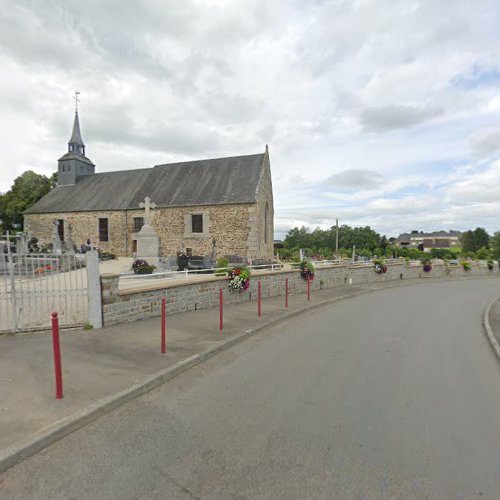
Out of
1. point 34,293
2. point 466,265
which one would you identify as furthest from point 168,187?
point 466,265

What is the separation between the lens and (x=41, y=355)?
5113 mm

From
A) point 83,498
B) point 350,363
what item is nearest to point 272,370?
point 350,363

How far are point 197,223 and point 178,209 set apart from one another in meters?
2.03

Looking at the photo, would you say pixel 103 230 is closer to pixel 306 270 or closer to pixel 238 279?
pixel 306 270

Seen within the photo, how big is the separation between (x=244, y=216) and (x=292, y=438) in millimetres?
20799

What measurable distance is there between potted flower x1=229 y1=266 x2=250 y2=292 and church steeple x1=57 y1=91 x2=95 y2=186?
30.7 metres

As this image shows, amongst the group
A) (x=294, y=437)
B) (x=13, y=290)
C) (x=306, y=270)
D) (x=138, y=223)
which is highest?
(x=138, y=223)

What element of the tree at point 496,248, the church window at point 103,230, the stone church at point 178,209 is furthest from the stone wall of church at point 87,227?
the tree at point 496,248

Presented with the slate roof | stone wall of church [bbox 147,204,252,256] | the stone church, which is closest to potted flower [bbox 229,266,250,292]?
the stone church

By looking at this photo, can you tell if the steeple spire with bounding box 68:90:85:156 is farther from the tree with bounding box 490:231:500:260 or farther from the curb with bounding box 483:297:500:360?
the tree with bounding box 490:231:500:260

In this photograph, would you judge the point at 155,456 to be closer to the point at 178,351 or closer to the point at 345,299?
the point at 178,351

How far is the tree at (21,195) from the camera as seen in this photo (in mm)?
39719

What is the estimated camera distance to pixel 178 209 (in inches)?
1003

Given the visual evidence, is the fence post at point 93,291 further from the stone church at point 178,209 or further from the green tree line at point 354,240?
the green tree line at point 354,240
